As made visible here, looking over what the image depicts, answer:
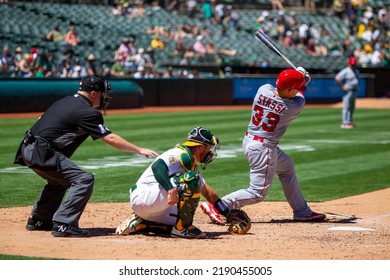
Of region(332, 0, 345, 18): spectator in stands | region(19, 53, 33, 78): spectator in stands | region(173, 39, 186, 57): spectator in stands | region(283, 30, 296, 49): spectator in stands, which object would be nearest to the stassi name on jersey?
region(19, 53, 33, 78): spectator in stands

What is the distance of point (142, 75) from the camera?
30062 mm

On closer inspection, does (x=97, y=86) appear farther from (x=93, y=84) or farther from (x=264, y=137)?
(x=264, y=137)

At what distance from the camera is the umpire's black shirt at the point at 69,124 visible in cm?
829

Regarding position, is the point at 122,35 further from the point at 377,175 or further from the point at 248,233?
the point at 248,233

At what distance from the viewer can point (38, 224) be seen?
29.2 feet

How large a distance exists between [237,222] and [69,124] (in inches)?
73.8

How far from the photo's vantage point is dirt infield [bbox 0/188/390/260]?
7.55 meters

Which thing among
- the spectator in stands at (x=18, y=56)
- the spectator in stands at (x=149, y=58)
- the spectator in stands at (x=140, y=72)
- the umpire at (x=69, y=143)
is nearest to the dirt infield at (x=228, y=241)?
the umpire at (x=69, y=143)

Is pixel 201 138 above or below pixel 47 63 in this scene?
above

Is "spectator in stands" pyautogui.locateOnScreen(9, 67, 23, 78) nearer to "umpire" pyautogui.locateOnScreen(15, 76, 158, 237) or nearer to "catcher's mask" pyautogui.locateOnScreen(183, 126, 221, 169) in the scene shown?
"umpire" pyautogui.locateOnScreen(15, 76, 158, 237)

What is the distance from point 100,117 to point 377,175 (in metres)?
7.04

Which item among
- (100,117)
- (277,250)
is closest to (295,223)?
(277,250)

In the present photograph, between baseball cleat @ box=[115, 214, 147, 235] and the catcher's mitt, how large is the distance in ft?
2.75

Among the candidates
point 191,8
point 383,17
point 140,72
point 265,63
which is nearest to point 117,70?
point 140,72
